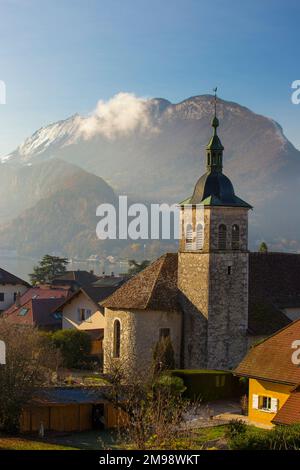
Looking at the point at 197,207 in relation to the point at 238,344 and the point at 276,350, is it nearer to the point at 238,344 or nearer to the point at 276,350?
the point at 238,344

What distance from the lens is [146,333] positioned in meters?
40.5

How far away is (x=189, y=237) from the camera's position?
137ft

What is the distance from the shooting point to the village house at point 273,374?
1174 inches

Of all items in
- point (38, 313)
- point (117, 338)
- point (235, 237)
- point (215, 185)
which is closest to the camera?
point (215, 185)

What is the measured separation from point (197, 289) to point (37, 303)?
2098 centimetres

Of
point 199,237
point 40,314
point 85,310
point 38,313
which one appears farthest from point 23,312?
point 199,237

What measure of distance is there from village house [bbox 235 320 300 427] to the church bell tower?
7.38m

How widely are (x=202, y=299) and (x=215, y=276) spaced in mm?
1418

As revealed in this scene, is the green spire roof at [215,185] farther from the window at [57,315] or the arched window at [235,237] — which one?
the window at [57,315]

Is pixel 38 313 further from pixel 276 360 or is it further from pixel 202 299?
pixel 276 360

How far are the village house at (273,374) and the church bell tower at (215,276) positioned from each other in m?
7.38

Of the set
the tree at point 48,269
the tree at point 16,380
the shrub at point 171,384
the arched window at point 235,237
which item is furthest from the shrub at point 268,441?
the tree at point 48,269

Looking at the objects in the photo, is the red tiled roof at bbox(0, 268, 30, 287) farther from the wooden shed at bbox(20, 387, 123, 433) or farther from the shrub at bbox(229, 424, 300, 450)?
the shrub at bbox(229, 424, 300, 450)
